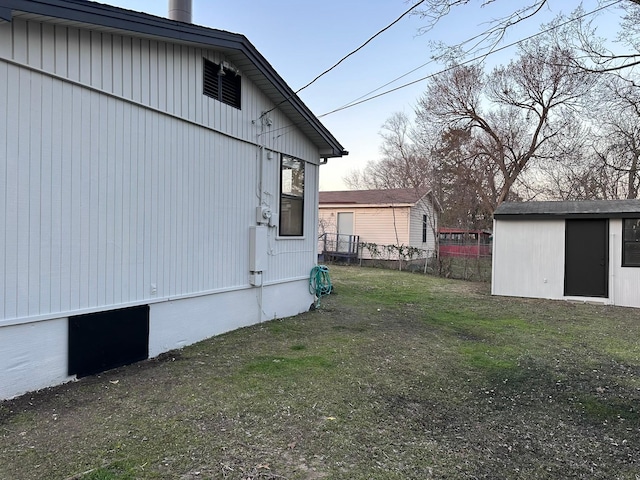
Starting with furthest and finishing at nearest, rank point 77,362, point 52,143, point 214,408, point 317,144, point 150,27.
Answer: point 317,144, point 150,27, point 77,362, point 52,143, point 214,408

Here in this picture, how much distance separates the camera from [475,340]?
5793 millimetres

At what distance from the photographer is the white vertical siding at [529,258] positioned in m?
9.62

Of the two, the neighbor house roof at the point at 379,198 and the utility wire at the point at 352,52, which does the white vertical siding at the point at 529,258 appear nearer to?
the utility wire at the point at 352,52

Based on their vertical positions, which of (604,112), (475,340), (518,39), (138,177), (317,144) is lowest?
(475,340)

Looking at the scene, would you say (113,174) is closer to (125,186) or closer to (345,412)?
(125,186)

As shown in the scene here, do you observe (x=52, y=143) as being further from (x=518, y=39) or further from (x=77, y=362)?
(x=518, y=39)

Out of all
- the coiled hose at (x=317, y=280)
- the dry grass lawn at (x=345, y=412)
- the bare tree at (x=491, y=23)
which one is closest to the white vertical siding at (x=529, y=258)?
the bare tree at (x=491, y=23)

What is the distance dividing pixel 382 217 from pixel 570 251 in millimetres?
10288

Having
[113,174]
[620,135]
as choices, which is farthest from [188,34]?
[620,135]

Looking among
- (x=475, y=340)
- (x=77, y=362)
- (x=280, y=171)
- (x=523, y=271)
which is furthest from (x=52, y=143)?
(x=523, y=271)

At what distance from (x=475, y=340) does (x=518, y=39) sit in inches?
172

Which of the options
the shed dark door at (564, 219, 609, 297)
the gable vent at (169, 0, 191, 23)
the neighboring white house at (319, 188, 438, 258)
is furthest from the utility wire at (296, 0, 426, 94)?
the neighboring white house at (319, 188, 438, 258)

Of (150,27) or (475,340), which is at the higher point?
(150,27)

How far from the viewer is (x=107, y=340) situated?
162 inches
